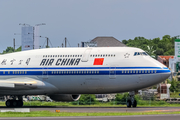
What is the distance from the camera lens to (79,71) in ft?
115

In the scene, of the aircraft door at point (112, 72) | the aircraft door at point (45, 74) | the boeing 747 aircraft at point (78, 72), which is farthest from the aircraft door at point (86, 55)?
the aircraft door at point (45, 74)

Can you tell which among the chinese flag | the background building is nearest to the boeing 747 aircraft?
the chinese flag

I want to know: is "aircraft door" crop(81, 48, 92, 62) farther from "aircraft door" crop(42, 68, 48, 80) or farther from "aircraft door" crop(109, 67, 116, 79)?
"aircraft door" crop(42, 68, 48, 80)

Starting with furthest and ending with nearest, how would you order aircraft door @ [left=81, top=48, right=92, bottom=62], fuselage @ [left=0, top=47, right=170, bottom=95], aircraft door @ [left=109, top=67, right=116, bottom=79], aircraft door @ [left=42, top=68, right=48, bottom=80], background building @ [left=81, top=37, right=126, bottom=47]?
background building @ [left=81, top=37, right=126, bottom=47], aircraft door @ [left=42, top=68, right=48, bottom=80], aircraft door @ [left=81, top=48, right=92, bottom=62], aircraft door @ [left=109, top=67, right=116, bottom=79], fuselage @ [left=0, top=47, right=170, bottom=95]

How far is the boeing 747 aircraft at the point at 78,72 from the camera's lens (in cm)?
3384

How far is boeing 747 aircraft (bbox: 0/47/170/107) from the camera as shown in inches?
1332

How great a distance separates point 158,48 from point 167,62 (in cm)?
5132

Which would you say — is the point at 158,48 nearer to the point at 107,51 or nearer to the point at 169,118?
the point at 107,51

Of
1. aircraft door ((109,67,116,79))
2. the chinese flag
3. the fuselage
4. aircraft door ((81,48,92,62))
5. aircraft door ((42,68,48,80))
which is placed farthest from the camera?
aircraft door ((42,68,48,80))

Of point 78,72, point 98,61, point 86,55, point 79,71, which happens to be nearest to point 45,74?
Result: point 78,72

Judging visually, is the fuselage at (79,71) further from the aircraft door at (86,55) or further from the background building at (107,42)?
the background building at (107,42)

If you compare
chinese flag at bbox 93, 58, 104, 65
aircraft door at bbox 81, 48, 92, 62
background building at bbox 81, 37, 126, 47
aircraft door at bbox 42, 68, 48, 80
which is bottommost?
aircraft door at bbox 42, 68, 48, 80

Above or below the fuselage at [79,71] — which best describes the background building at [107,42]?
above

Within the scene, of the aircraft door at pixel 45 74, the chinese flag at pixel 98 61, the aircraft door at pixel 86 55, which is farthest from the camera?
the aircraft door at pixel 45 74
